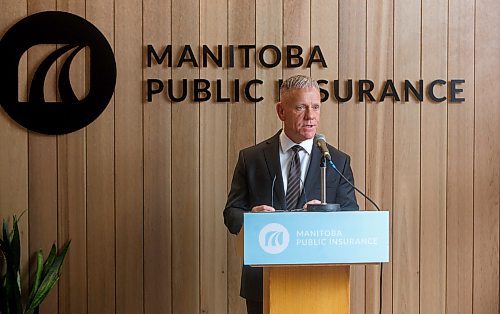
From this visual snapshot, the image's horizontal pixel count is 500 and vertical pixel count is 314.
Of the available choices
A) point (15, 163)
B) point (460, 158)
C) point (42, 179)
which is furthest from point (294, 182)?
point (15, 163)

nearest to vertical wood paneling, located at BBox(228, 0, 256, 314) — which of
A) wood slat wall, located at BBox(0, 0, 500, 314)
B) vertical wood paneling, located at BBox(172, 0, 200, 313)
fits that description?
wood slat wall, located at BBox(0, 0, 500, 314)

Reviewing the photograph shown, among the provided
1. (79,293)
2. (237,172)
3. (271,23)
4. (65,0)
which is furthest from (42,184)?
(271,23)

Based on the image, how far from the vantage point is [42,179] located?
12.1 feet

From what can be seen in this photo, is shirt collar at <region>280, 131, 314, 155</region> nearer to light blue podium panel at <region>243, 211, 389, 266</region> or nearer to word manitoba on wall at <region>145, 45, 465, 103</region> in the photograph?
light blue podium panel at <region>243, 211, 389, 266</region>

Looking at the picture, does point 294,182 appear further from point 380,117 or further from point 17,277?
point 17,277

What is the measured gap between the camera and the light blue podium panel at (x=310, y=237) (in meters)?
2.19

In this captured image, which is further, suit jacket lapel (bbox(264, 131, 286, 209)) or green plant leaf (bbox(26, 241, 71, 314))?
green plant leaf (bbox(26, 241, 71, 314))

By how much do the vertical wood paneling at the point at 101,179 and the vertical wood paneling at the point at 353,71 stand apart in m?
1.28

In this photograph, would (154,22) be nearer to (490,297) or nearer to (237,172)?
(237,172)

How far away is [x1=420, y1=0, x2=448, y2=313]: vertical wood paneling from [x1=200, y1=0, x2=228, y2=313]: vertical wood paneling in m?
1.12

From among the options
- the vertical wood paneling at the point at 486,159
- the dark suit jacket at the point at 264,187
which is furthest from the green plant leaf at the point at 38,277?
the vertical wood paneling at the point at 486,159

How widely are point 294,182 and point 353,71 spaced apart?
116cm

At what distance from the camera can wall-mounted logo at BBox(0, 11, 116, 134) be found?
3.67m

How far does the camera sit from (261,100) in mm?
3709
